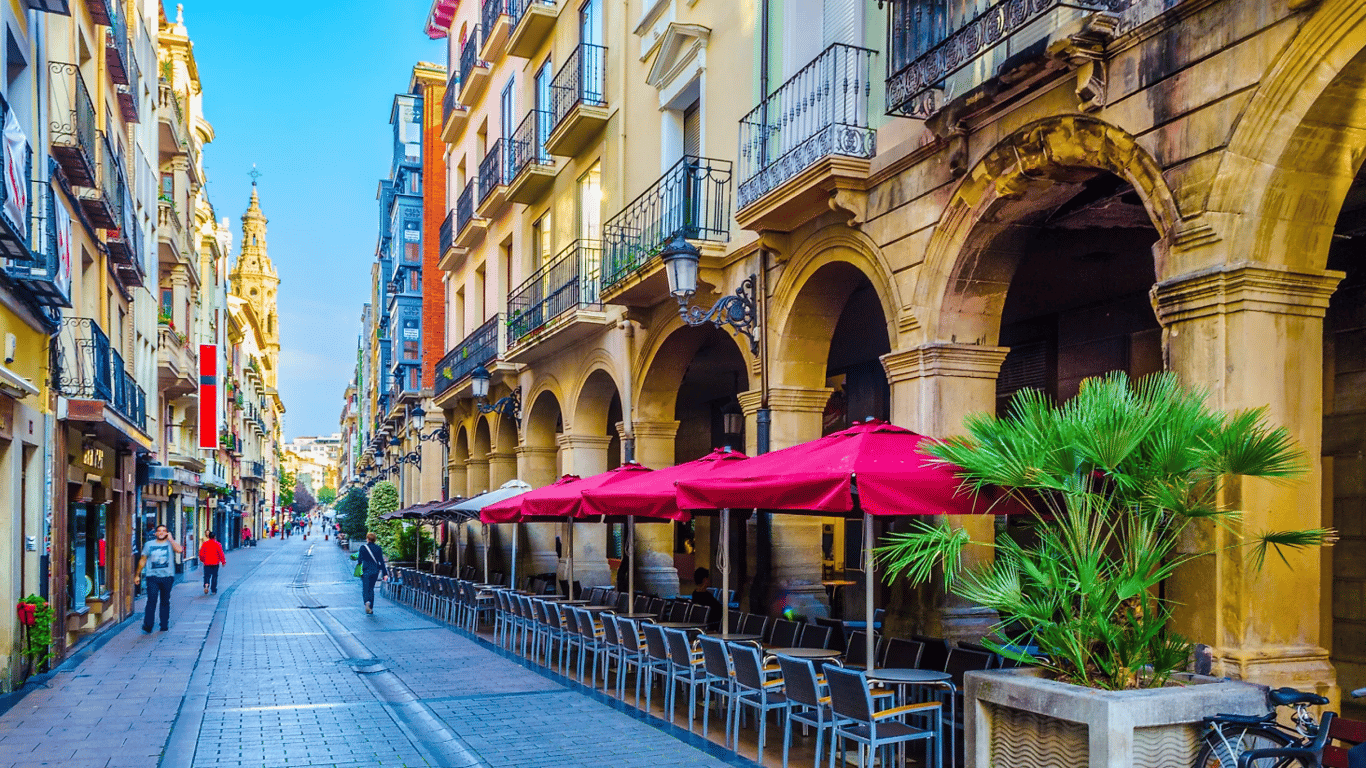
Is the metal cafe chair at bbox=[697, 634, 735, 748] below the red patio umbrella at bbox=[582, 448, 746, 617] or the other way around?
below

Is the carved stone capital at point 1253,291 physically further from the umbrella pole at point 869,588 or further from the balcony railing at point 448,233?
the balcony railing at point 448,233

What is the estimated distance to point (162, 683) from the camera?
12.6 metres

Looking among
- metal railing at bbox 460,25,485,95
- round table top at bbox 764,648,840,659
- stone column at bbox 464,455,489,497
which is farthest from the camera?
stone column at bbox 464,455,489,497

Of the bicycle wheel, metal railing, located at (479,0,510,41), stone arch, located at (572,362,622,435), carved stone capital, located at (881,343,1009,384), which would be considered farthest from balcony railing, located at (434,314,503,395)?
the bicycle wheel

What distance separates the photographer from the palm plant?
5.66 m

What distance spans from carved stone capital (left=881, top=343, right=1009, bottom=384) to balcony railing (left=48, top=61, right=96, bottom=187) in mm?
10671

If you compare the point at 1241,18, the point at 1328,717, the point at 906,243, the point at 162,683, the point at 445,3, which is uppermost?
the point at 445,3

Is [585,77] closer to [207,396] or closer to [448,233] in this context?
[448,233]

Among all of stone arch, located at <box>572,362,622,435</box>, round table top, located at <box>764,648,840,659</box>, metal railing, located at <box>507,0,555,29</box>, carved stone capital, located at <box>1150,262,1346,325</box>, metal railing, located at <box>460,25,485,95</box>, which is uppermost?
metal railing, located at <box>460,25,485,95</box>

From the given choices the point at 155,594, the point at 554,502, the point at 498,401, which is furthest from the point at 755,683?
the point at 498,401

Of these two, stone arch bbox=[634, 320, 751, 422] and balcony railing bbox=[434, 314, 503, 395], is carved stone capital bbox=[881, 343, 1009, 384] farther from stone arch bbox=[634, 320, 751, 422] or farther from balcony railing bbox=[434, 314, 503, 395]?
balcony railing bbox=[434, 314, 503, 395]

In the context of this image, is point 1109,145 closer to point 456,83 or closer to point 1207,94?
point 1207,94

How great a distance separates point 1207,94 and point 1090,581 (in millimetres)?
3062

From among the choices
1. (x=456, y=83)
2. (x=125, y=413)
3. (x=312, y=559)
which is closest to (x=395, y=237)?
(x=312, y=559)
